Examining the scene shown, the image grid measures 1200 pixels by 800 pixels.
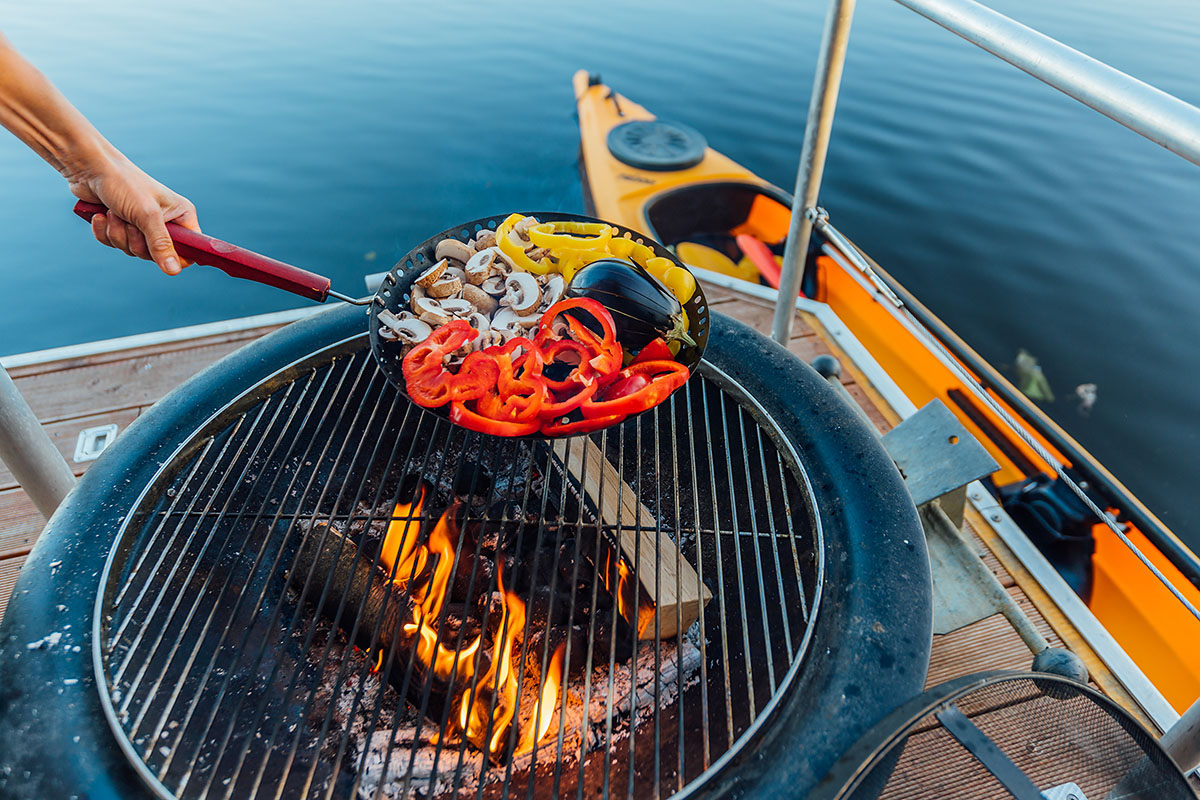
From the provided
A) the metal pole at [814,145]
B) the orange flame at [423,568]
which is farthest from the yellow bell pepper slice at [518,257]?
the metal pole at [814,145]

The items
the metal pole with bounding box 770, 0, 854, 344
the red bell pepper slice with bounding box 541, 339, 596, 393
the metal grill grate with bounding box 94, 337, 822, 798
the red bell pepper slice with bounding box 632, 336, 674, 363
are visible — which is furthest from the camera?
the metal pole with bounding box 770, 0, 854, 344

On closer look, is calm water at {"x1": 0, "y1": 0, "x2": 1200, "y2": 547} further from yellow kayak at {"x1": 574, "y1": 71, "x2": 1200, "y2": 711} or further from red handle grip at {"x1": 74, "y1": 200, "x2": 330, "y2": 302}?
red handle grip at {"x1": 74, "y1": 200, "x2": 330, "y2": 302}

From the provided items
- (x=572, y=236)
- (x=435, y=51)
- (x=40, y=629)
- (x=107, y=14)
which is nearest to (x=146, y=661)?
(x=40, y=629)

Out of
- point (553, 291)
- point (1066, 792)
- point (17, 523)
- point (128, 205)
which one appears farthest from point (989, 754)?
point (17, 523)

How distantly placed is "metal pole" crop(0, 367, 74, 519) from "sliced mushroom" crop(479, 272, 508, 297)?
1.40m

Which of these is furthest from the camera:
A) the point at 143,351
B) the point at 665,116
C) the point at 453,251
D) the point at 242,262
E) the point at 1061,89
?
the point at 665,116

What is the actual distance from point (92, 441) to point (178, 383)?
0.43 metres

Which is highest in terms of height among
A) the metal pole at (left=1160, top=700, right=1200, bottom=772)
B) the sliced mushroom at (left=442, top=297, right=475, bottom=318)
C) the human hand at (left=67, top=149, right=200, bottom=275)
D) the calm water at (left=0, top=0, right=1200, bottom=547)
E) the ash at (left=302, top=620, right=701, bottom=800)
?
the human hand at (left=67, top=149, right=200, bottom=275)

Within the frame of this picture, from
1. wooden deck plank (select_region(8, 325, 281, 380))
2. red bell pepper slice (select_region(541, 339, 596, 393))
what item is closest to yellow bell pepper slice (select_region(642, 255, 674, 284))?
red bell pepper slice (select_region(541, 339, 596, 393))

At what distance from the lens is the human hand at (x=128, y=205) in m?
1.56

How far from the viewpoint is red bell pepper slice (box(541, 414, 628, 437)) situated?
1.55m

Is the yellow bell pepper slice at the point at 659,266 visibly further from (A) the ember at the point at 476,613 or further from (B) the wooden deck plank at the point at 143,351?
(B) the wooden deck plank at the point at 143,351

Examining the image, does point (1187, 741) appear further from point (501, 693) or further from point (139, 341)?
point (139, 341)

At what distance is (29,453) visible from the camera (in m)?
2.04
